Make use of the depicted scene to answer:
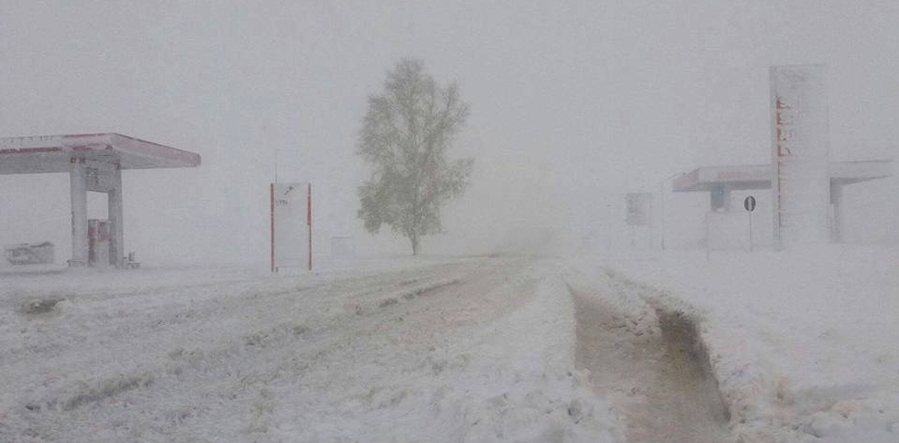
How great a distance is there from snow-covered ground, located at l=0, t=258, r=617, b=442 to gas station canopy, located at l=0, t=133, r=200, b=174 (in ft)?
41.8

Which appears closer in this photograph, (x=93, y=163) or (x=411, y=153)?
(x=93, y=163)

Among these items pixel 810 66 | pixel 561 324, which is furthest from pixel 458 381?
pixel 810 66

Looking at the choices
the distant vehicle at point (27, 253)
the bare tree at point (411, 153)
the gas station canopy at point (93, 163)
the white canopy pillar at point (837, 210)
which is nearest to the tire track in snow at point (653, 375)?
the gas station canopy at point (93, 163)

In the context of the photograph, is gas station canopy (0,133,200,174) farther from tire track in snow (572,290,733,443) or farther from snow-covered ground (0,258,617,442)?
tire track in snow (572,290,733,443)

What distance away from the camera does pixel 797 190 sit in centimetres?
2378

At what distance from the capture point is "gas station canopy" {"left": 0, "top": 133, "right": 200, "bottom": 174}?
21562 mm

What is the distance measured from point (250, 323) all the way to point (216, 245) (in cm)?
4485

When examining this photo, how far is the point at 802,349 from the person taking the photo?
5930mm

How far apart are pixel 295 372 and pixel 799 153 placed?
79.1ft

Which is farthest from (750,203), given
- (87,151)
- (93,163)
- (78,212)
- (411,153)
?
(93,163)

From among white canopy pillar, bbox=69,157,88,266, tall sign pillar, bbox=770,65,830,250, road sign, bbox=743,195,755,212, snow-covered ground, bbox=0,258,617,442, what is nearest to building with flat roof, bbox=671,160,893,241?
tall sign pillar, bbox=770,65,830,250

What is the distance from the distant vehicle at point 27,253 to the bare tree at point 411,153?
16.6m

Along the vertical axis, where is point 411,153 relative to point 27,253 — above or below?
above

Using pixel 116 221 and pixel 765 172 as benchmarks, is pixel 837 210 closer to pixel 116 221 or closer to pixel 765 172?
pixel 765 172
